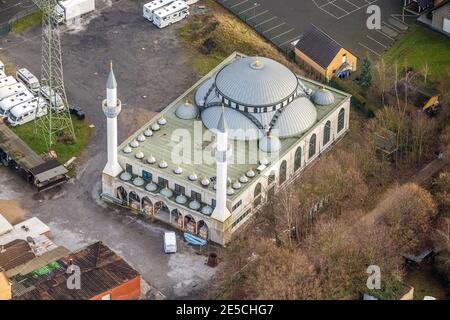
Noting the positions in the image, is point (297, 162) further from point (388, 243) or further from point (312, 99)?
point (388, 243)

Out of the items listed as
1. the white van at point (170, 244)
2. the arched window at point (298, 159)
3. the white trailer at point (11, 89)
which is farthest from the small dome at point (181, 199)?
the white trailer at point (11, 89)

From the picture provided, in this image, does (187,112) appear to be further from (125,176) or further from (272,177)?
(272,177)

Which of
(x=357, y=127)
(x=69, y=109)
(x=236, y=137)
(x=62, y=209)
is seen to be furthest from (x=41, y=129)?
(x=357, y=127)

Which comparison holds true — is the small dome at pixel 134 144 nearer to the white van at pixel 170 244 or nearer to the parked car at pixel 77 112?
the white van at pixel 170 244

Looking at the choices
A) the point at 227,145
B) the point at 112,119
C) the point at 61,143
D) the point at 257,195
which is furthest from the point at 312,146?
the point at 61,143

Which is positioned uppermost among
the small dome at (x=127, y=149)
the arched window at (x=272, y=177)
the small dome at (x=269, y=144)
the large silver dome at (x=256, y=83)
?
the large silver dome at (x=256, y=83)

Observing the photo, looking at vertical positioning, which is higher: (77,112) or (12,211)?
(77,112)
